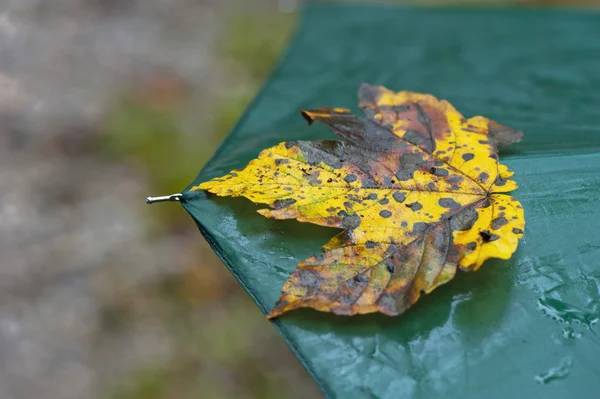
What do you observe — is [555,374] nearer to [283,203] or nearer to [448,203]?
[448,203]

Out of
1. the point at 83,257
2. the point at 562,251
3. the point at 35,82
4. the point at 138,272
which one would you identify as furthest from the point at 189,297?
the point at 35,82

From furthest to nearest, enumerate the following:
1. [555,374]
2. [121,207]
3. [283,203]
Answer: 1. [121,207]
2. [283,203]
3. [555,374]

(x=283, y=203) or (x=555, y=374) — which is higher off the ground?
(x=283, y=203)

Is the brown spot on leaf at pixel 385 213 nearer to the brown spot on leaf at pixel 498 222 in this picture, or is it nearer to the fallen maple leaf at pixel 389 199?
the fallen maple leaf at pixel 389 199

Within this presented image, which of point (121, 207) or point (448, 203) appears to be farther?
point (121, 207)

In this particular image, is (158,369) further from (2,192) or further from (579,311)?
(579,311)

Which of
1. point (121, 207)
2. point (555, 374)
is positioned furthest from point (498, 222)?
point (121, 207)

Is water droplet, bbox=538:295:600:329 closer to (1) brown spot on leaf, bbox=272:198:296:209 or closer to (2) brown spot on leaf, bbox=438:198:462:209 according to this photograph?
(2) brown spot on leaf, bbox=438:198:462:209
